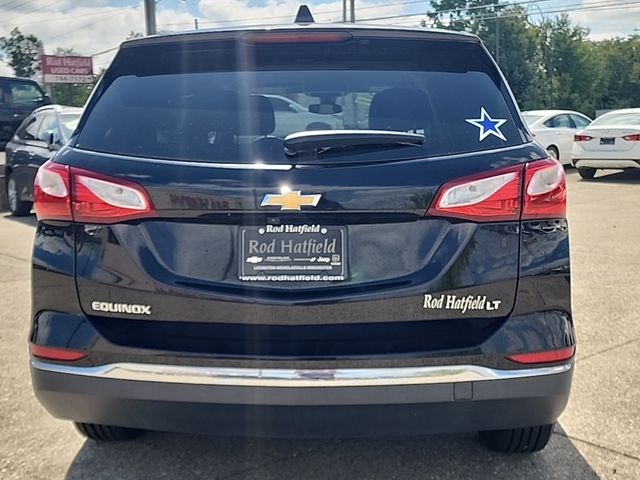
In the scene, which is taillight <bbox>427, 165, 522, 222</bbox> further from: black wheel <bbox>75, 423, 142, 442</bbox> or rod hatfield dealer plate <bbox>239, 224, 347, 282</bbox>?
black wheel <bbox>75, 423, 142, 442</bbox>

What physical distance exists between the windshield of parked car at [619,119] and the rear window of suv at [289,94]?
45.0ft

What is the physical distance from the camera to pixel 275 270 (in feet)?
7.66

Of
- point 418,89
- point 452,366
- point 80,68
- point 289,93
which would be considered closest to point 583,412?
point 452,366

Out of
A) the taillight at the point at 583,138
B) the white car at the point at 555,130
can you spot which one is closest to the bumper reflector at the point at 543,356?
the taillight at the point at 583,138

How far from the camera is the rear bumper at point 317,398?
7.64 feet

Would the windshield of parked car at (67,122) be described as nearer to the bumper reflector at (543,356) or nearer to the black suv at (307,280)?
the black suv at (307,280)

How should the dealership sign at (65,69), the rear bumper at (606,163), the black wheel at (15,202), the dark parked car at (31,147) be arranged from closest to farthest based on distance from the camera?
the dark parked car at (31,147) → the black wheel at (15,202) → the rear bumper at (606,163) → the dealership sign at (65,69)

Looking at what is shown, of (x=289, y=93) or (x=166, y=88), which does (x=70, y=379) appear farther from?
(x=289, y=93)

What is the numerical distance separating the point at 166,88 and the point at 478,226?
125cm

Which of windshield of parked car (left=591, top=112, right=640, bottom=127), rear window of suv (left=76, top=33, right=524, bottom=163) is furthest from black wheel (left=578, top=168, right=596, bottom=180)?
rear window of suv (left=76, top=33, right=524, bottom=163)


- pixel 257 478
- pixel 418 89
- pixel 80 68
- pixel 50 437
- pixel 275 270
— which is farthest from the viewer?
pixel 80 68

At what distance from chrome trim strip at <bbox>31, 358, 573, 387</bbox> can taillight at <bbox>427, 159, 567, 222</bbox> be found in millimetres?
511

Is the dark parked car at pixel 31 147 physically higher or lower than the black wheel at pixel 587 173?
higher

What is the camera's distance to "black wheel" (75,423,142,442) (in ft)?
9.98
